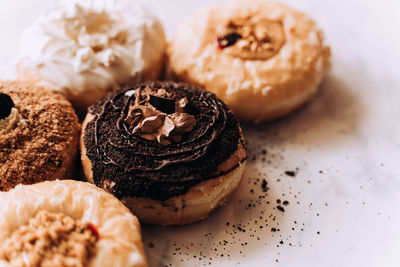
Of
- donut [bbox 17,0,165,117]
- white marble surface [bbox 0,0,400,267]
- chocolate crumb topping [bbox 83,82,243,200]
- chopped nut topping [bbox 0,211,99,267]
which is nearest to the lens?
chopped nut topping [bbox 0,211,99,267]

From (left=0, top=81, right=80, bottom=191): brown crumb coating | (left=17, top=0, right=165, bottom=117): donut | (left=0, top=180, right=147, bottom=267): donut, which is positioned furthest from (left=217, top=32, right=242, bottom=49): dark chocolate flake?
(left=0, top=180, right=147, bottom=267): donut

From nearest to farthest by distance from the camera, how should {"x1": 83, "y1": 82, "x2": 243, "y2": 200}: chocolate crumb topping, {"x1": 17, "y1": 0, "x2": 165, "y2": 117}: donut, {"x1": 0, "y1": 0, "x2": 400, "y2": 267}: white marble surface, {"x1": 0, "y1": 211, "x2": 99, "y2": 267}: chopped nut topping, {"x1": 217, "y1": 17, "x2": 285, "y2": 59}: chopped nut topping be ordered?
{"x1": 0, "y1": 211, "x2": 99, "y2": 267}: chopped nut topping
{"x1": 83, "y1": 82, "x2": 243, "y2": 200}: chocolate crumb topping
{"x1": 0, "y1": 0, "x2": 400, "y2": 267}: white marble surface
{"x1": 17, "y1": 0, "x2": 165, "y2": 117}: donut
{"x1": 217, "y1": 17, "x2": 285, "y2": 59}: chopped nut topping

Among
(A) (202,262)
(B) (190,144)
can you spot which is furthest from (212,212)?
(B) (190,144)

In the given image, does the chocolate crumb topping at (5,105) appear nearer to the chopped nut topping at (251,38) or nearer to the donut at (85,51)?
the donut at (85,51)

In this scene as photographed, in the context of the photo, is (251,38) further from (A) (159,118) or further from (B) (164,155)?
(B) (164,155)

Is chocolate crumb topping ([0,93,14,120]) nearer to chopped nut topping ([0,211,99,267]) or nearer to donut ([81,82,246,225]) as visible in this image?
donut ([81,82,246,225])

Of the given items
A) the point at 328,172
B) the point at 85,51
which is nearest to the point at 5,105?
the point at 85,51
